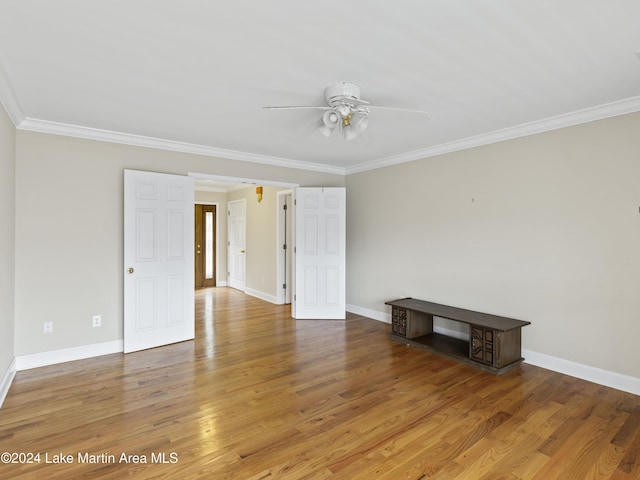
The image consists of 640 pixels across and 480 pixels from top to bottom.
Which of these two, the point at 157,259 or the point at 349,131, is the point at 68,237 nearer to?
the point at 157,259

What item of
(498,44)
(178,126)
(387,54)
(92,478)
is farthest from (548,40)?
(92,478)

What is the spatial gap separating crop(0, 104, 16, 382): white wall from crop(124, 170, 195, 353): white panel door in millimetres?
944

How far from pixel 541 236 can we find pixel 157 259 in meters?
4.22

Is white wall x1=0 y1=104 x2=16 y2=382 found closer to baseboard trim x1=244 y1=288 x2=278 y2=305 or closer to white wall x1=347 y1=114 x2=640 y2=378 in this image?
baseboard trim x1=244 y1=288 x2=278 y2=305

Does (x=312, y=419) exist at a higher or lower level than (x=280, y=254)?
lower

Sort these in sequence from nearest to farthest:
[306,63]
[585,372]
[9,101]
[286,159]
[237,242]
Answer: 1. [306,63]
2. [9,101]
3. [585,372]
4. [286,159]
5. [237,242]

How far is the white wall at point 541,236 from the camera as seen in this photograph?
2951 mm

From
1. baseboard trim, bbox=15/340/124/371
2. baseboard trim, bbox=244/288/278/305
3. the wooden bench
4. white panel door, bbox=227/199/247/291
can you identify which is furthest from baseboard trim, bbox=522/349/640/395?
white panel door, bbox=227/199/247/291

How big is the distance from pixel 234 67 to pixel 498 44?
5.47ft

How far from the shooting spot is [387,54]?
2125mm

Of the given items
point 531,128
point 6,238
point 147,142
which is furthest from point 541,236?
point 6,238

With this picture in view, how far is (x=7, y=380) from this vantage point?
2951 millimetres

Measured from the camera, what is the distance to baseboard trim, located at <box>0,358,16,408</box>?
9.02 feet

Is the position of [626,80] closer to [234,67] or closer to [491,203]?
[491,203]
